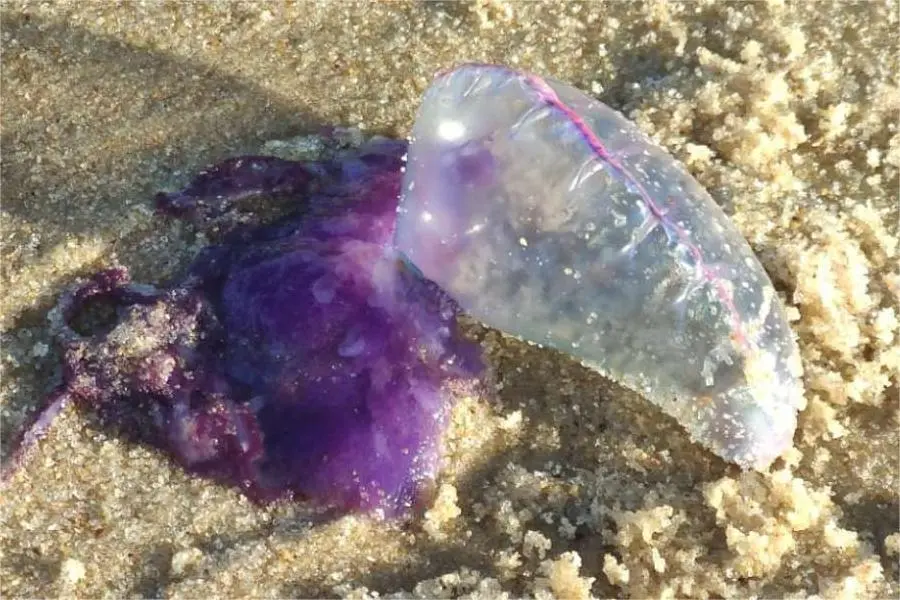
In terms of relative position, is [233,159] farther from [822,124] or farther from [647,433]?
[822,124]

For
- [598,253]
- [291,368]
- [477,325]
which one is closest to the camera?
[598,253]

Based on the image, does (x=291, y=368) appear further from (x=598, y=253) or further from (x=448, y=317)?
(x=598, y=253)

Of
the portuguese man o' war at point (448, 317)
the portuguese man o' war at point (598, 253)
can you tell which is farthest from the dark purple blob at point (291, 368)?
the portuguese man o' war at point (598, 253)

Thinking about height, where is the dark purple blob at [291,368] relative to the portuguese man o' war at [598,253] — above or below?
below

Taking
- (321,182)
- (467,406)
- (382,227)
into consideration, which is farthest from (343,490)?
(321,182)

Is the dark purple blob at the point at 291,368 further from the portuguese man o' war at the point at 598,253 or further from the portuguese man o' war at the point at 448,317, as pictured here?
the portuguese man o' war at the point at 598,253

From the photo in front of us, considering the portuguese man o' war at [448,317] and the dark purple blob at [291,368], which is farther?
the dark purple blob at [291,368]

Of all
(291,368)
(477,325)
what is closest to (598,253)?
(477,325)
